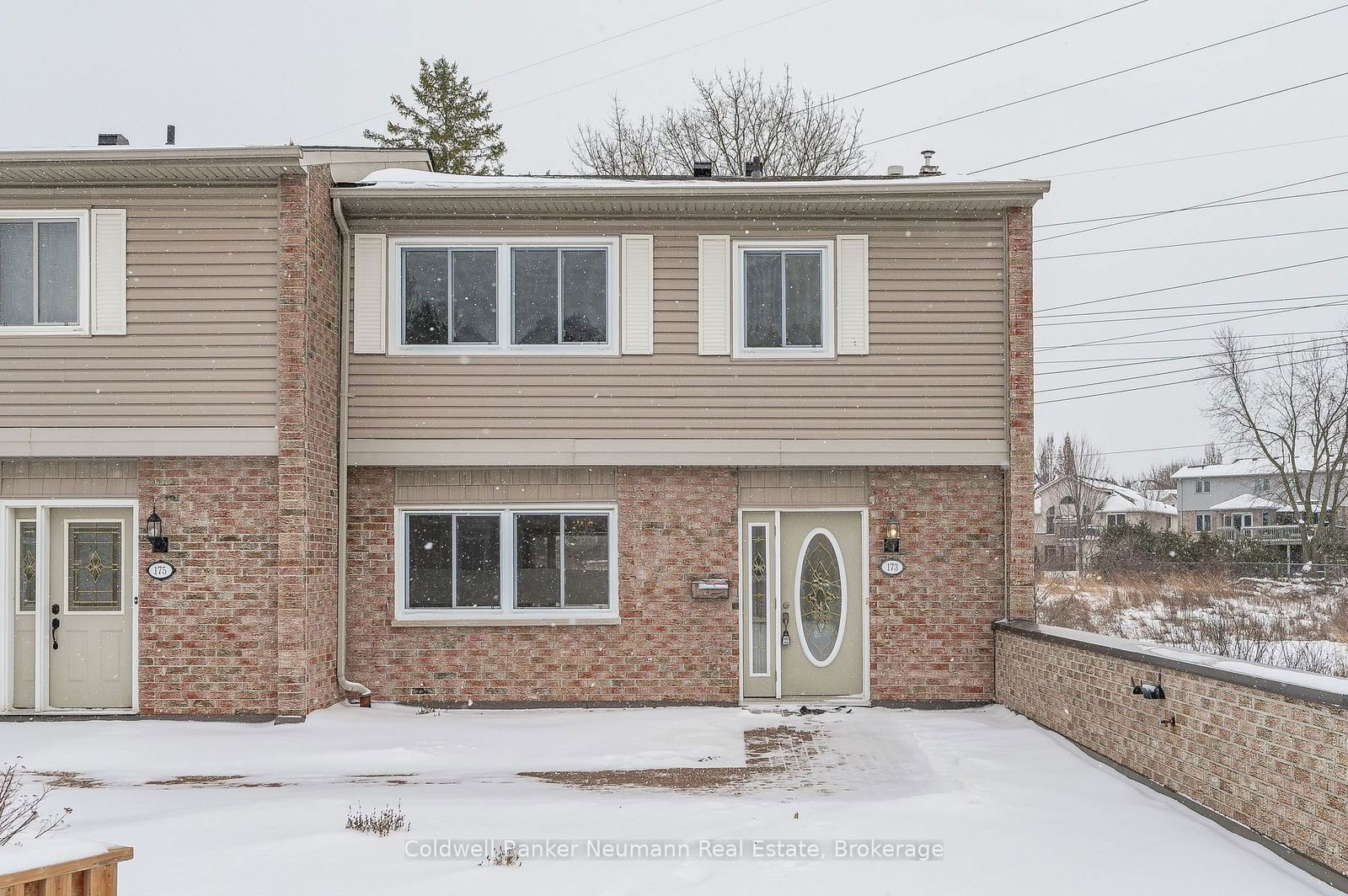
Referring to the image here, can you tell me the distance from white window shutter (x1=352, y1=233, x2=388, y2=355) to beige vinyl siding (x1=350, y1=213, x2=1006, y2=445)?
0.35ft

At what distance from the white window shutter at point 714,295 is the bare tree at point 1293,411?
27.8 metres

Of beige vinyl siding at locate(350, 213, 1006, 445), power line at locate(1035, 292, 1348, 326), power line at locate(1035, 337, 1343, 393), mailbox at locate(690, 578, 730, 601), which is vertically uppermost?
power line at locate(1035, 292, 1348, 326)

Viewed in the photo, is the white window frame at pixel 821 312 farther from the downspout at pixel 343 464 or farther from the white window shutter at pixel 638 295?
the downspout at pixel 343 464

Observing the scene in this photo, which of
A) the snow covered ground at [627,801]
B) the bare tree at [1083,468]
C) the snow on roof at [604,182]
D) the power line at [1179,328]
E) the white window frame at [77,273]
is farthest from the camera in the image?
the bare tree at [1083,468]

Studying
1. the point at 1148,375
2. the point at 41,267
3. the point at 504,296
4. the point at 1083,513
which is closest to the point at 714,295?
the point at 504,296

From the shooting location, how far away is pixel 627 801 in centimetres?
627

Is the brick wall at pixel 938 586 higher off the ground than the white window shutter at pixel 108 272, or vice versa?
the white window shutter at pixel 108 272

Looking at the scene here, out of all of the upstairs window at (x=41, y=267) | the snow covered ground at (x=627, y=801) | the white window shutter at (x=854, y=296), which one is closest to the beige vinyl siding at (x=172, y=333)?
the upstairs window at (x=41, y=267)

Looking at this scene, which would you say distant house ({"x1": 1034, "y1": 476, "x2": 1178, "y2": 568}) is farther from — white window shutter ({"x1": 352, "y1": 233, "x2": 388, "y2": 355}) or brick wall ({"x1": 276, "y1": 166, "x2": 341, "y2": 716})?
brick wall ({"x1": 276, "y1": 166, "x2": 341, "y2": 716})

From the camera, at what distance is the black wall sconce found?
28.9ft

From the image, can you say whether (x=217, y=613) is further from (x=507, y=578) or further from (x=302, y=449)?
(x=507, y=578)

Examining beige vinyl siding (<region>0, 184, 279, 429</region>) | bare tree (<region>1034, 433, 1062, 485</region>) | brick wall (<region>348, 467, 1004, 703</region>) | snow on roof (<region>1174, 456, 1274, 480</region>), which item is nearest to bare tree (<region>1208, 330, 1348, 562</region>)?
snow on roof (<region>1174, 456, 1274, 480</region>)

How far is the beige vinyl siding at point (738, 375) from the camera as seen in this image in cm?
959

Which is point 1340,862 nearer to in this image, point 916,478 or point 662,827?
point 662,827
